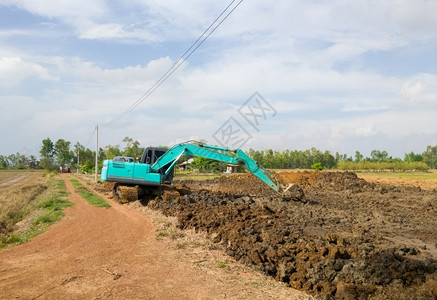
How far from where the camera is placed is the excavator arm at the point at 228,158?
1697 cm

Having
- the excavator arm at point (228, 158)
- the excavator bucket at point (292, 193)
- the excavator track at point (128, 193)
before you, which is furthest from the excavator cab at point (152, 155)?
the excavator bucket at point (292, 193)

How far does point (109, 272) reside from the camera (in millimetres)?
7219

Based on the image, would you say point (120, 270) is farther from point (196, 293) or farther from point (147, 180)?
point (147, 180)

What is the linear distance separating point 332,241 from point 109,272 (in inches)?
211

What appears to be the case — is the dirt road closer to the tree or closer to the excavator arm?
the excavator arm

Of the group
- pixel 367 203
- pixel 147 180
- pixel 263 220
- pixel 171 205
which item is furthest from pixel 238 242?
pixel 367 203

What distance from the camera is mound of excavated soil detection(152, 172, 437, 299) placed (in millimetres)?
6660

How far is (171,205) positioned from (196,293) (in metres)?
9.59

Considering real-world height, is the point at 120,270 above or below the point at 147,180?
below

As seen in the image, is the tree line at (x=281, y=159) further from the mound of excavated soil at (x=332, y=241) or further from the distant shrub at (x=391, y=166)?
the mound of excavated soil at (x=332, y=241)

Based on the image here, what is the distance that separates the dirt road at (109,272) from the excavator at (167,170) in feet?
23.0

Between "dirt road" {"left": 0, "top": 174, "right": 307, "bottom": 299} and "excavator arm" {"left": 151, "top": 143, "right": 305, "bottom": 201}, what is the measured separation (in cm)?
703

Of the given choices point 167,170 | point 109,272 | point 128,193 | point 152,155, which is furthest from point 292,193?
point 109,272

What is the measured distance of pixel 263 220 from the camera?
12.0 m
